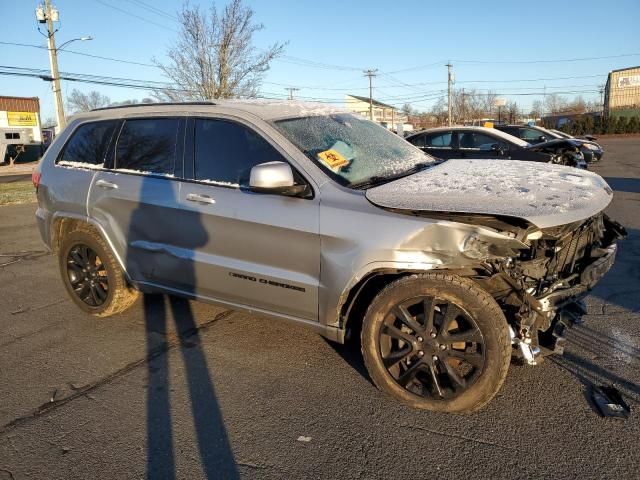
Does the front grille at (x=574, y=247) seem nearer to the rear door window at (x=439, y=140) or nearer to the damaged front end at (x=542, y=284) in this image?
the damaged front end at (x=542, y=284)

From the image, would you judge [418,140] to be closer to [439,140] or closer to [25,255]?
[439,140]

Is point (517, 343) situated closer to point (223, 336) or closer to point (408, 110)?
point (223, 336)

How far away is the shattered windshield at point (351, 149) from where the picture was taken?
3.53m

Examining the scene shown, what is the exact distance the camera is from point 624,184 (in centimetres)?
1315

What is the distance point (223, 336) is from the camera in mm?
4285

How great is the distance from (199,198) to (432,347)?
1.95m

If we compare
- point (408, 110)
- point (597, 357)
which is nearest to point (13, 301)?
point (597, 357)

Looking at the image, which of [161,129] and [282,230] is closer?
[282,230]

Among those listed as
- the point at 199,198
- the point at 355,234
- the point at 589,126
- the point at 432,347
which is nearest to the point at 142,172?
the point at 199,198

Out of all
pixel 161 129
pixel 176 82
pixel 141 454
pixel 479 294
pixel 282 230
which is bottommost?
pixel 141 454

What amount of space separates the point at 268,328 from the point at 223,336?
0.39 m

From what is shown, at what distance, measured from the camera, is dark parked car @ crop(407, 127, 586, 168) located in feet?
34.4

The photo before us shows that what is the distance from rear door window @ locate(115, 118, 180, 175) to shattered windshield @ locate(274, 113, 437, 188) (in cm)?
97

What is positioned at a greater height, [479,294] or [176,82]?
[176,82]
